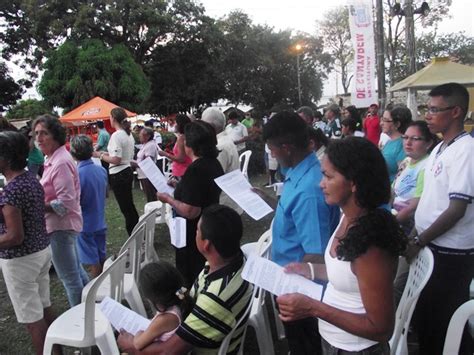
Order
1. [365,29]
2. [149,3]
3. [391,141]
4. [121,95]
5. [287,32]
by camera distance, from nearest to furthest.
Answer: [391,141] < [365,29] < [121,95] < [149,3] < [287,32]

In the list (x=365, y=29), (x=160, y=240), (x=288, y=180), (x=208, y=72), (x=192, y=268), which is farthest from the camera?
(x=208, y=72)

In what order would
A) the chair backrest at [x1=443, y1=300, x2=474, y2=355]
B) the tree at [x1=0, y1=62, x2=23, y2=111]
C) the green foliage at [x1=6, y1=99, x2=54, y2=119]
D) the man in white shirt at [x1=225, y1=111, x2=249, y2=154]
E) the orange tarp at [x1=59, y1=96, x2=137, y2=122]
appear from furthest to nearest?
the tree at [x1=0, y1=62, x2=23, y2=111]
the green foliage at [x1=6, y1=99, x2=54, y2=119]
the orange tarp at [x1=59, y1=96, x2=137, y2=122]
the man in white shirt at [x1=225, y1=111, x2=249, y2=154]
the chair backrest at [x1=443, y1=300, x2=474, y2=355]

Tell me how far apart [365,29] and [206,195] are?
771 cm

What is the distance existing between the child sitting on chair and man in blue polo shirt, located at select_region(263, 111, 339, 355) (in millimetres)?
520

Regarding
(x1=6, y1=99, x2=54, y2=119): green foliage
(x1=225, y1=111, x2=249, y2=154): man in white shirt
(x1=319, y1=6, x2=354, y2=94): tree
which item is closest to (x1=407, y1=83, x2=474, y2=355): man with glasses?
(x1=225, y1=111, x2=249, y2=154): man in white shirt

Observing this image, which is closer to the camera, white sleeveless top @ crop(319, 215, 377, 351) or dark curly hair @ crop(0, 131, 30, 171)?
white sleeveless top @ crop(319, 215, 377, 351)

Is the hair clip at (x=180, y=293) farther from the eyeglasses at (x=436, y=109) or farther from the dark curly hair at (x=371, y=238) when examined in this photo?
the eyeglasses at (x=436, y=109)

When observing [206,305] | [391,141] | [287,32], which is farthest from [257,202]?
[287,32]

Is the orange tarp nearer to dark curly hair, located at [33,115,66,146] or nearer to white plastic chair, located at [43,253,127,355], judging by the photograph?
dark curly hair, located at [33,115,66,146]

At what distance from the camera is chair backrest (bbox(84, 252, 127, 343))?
227 cm

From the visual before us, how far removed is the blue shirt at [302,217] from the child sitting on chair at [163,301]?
0.52 metres

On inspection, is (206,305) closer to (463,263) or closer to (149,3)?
(463,263)

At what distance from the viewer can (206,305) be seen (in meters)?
1.77

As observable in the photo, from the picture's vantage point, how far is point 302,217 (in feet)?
6.03
